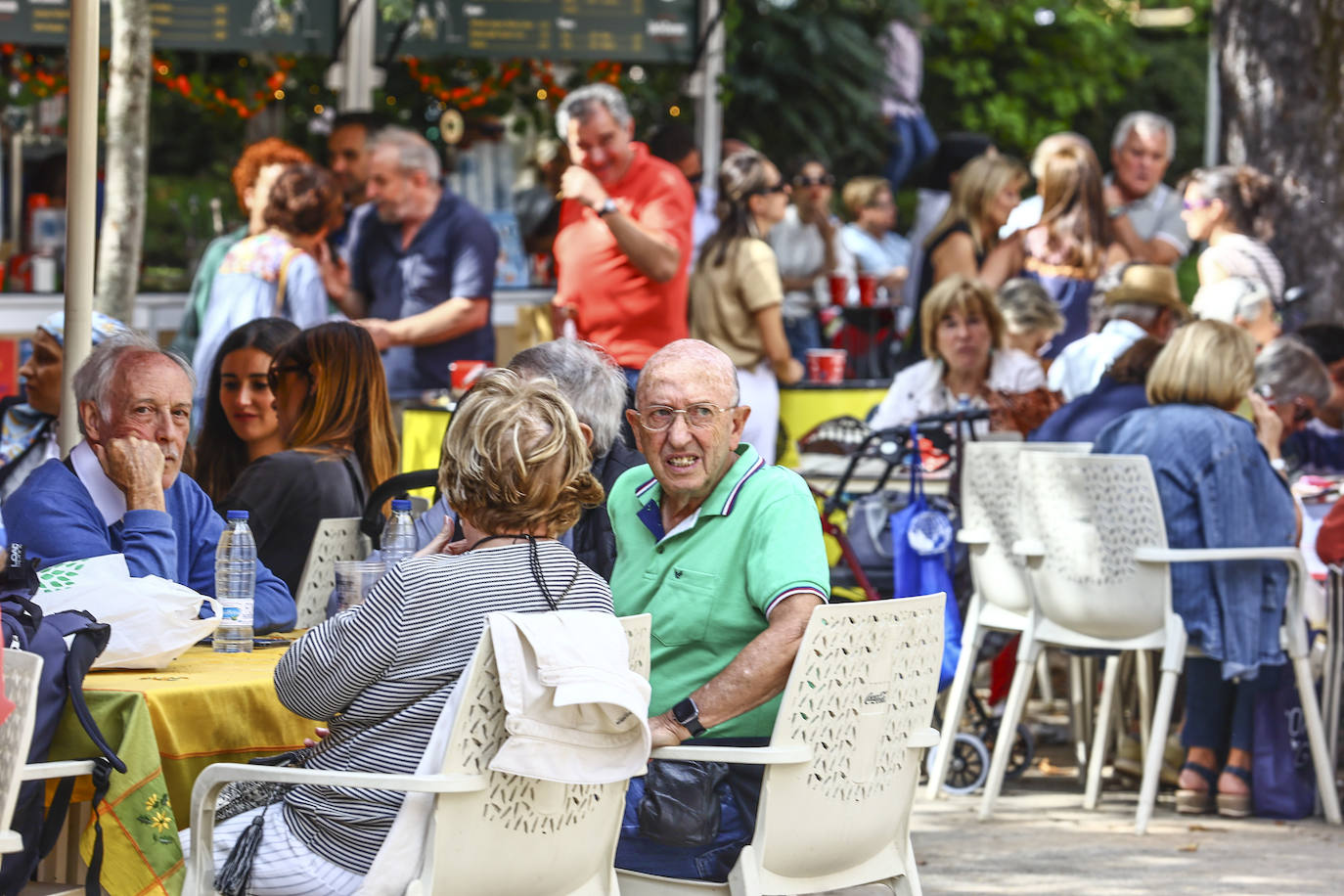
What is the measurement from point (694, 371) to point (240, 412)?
6.78 ft

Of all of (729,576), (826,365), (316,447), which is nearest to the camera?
(729,576)

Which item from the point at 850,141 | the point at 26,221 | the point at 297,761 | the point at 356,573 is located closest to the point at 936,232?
the point at 26,221

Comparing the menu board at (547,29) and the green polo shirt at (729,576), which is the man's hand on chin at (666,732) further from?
the menu board at (547,29)

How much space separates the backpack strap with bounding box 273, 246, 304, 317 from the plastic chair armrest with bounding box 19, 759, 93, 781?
4627mm

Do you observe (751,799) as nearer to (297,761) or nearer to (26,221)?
(297,761)

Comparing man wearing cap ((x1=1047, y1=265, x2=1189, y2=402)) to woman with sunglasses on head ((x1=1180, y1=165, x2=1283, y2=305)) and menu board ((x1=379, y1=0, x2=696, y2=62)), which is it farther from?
menu board ((x1=379, y1=0, x2=696, y2=62))

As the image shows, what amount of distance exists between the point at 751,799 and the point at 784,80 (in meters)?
13.2

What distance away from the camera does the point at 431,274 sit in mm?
8211

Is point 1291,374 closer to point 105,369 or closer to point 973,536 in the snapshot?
point 973,536

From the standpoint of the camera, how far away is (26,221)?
9.66 metres

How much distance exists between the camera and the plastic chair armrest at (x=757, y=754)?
3508 millimetres

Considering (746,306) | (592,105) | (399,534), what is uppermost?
(592,105)

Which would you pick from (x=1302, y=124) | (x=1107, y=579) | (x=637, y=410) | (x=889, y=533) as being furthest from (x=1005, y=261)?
(x=637, y=410)

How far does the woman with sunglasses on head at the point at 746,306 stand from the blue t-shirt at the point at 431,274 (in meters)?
0.94
